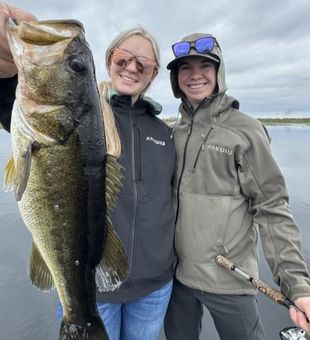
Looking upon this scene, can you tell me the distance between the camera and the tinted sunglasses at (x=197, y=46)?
2.86m

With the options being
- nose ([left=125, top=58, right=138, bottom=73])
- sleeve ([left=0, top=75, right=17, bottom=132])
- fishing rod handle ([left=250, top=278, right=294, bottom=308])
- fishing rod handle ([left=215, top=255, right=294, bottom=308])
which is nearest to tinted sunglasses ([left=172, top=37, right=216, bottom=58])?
nose ([left=125, top=58, right=138, bottom=73])

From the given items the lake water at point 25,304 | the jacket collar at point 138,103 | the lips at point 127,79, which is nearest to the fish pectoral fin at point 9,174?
the jacket collar at point 138,103

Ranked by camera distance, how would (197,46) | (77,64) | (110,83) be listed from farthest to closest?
1. (197,46)
2. (110,83)
3. (77,64)

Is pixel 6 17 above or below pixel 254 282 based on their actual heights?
above

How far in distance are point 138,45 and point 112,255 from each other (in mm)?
1658

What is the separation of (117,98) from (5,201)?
23.0 feet

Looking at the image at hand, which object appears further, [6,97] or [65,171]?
[6,97]

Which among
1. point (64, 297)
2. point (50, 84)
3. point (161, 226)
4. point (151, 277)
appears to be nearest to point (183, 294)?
point (151, 277)

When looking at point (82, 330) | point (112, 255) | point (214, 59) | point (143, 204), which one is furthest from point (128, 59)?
point (82, 330)

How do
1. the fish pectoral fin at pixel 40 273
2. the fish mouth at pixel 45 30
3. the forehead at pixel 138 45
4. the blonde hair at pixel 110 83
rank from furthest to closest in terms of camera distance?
the forehead at pixel 138 45
the blonde hair at pixel 110 83
the fish pectoral fin at pixel 40 273
the fish mouth at pixel 45 30

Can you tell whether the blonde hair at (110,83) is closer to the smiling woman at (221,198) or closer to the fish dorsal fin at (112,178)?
the smiling woman at (221,198)

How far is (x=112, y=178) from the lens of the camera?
1.91m

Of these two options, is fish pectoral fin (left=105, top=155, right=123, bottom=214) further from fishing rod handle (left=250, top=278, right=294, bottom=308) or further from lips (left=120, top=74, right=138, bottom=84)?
fishing rod handle (left=250, top=278, right=294, bottom=308)

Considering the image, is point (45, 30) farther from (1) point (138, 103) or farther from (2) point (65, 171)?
(1) point (138, 103)
